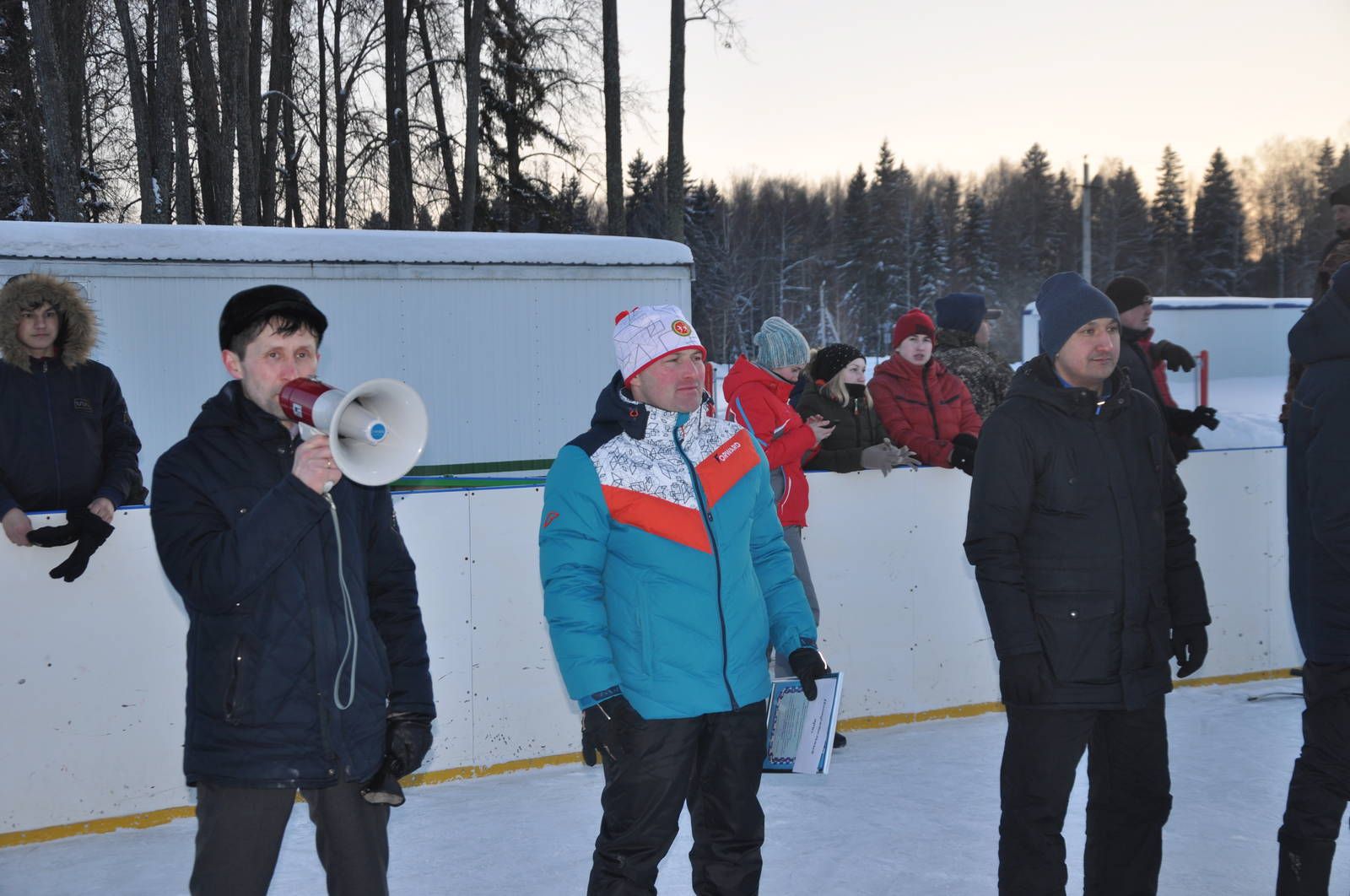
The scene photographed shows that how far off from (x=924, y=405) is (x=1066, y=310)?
9.49 ft

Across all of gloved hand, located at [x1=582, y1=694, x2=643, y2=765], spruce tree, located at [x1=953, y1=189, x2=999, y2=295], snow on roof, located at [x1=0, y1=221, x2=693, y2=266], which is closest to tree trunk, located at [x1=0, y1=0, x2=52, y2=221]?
snow on roof, located at [x1=0, y1=221, x2=693, y2=266]

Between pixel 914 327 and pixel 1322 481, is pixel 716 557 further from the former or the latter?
pixel 914 327

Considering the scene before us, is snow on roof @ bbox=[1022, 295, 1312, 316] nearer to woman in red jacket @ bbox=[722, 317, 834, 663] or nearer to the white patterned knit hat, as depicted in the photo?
woman in red jacket @ bbox=[722, 317, 834, 663]

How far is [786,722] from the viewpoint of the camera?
2.87 metres

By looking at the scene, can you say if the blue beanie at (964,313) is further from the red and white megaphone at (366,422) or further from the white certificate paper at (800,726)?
the red and white megaphone at (366,422)

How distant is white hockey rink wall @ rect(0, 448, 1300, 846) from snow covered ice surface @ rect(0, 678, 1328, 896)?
21cm

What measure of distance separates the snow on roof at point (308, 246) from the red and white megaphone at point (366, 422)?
7.23 metres

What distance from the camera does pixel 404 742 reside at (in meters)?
2.34

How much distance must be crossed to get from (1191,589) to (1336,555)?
34 cm

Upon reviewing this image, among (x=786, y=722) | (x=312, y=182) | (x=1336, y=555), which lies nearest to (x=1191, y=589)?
(x=1336, y=555)

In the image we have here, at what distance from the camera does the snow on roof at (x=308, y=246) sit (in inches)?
337

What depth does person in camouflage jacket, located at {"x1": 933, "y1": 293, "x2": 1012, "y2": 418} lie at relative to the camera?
6242 mm

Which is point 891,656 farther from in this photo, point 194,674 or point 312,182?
point 312,182

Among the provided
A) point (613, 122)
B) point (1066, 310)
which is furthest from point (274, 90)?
point (1066, 310)
